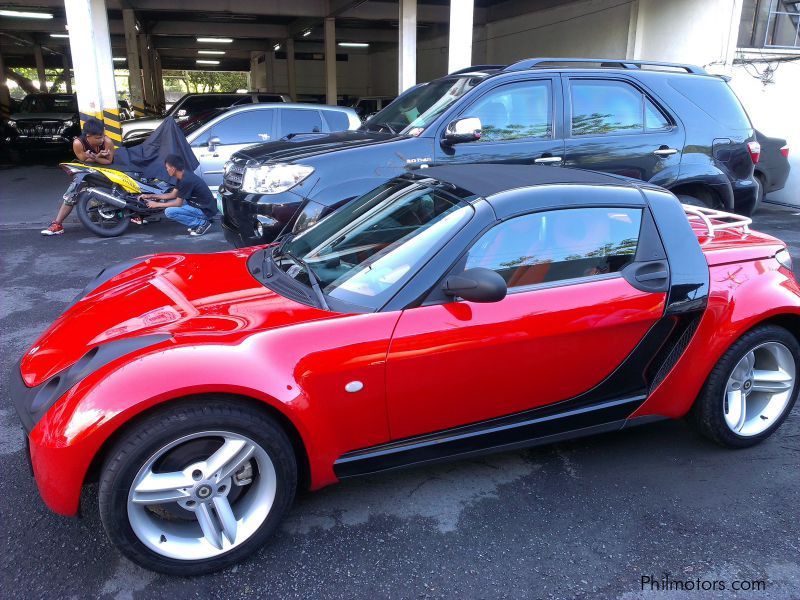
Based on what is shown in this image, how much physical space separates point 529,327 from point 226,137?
7845 millimetres

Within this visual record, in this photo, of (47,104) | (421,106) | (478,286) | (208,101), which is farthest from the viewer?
(47,104)

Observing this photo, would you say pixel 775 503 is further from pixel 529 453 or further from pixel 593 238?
pixel 593 238

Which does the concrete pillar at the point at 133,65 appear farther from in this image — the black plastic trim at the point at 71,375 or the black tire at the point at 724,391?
the black tire at the point at 724,391

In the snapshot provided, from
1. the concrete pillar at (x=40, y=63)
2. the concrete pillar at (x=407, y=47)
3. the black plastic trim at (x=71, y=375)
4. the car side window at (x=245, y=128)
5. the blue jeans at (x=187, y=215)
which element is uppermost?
the concrete pillar at (x=40, y=63)

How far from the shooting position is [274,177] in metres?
5.40

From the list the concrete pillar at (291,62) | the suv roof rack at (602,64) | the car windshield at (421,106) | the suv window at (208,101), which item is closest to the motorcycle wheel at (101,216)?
the car windshield at (421,106)

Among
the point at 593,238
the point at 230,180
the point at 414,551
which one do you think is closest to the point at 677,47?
the point at 230,180

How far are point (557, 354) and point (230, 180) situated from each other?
178 inches

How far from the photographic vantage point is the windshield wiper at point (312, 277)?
264 cm

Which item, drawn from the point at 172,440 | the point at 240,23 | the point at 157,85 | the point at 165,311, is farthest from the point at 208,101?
the point at 157,85

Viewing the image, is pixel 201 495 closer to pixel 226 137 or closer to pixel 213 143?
pixel 213 143

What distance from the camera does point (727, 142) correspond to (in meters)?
6.19

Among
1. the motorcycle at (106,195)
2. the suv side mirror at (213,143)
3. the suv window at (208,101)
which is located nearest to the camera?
the motorcycle at (106,195)

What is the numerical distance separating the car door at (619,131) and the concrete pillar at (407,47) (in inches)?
296
